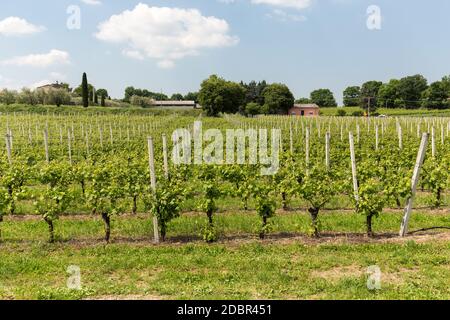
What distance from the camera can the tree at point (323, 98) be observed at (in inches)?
5408

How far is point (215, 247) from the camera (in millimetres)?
7688

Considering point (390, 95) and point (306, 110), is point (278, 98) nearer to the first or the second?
point (306, 110)

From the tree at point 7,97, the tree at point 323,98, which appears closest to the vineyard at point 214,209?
the tree at point 7,97

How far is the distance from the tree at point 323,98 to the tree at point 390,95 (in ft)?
87.6

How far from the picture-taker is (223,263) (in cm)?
688

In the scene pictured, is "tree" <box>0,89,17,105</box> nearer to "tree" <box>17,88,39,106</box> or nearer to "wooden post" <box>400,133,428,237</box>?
"tree" <box>17,88,39,106</box>

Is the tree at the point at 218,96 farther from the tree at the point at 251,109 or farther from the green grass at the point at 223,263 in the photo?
the green grass at the point at 223,263

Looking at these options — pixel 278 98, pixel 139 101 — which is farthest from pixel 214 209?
pixel 278 98

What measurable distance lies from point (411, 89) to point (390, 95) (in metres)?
5.34

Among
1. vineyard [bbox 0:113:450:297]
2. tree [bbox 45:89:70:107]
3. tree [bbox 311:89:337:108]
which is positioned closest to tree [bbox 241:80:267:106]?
tree [bbox 311:89:337:108]
